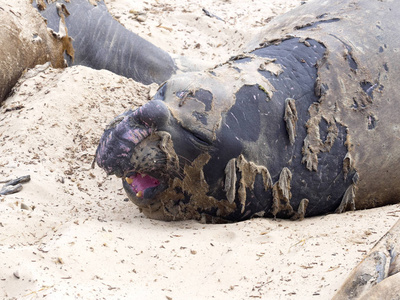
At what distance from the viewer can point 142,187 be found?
10.8 feet

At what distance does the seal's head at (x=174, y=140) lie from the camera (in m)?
3.09

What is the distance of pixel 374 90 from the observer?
3.42 m

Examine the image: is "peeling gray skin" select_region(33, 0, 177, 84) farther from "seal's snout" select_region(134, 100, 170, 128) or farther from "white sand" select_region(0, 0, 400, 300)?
"seal's snout" select_region(134, 100, 170, 128)

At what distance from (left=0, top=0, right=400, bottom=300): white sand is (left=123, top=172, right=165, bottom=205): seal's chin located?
0.13m

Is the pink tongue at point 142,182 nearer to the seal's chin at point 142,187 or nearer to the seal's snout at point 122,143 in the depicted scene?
the seal's chin at point 142,187

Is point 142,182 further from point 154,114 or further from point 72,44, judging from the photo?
point 72,44

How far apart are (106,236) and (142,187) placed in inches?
16.4

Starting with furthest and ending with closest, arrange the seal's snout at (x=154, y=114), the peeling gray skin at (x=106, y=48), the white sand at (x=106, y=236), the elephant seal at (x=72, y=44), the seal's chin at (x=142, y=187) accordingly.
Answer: the peeling gray skin at (x=106, y=48)
the elephant seal at (x=72, y=44)
the seal's chin at (x=142, y=187)
the seal's snout at (x=154, y=114)
the white sand at (x=106, y=236)

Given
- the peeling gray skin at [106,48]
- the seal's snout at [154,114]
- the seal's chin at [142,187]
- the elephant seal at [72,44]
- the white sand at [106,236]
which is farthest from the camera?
the peeling gray skin at [106,48]

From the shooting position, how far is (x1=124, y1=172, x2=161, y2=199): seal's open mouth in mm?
3287

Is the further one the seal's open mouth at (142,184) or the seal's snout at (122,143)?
the seal's open mouth at (142,184)

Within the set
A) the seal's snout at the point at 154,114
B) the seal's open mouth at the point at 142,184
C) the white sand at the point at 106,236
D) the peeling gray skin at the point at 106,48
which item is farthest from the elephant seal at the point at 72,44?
the seal's snout at the point at 154,114

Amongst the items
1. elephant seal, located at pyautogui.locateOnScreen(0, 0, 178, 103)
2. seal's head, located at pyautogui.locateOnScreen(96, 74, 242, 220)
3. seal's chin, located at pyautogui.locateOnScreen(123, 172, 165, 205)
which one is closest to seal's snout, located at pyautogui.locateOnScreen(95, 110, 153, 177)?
seal's head, located at pyautogui.locateOnScreen(96, 74, 242, 220)

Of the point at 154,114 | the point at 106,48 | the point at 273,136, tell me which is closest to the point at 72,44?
the point at 106,48
